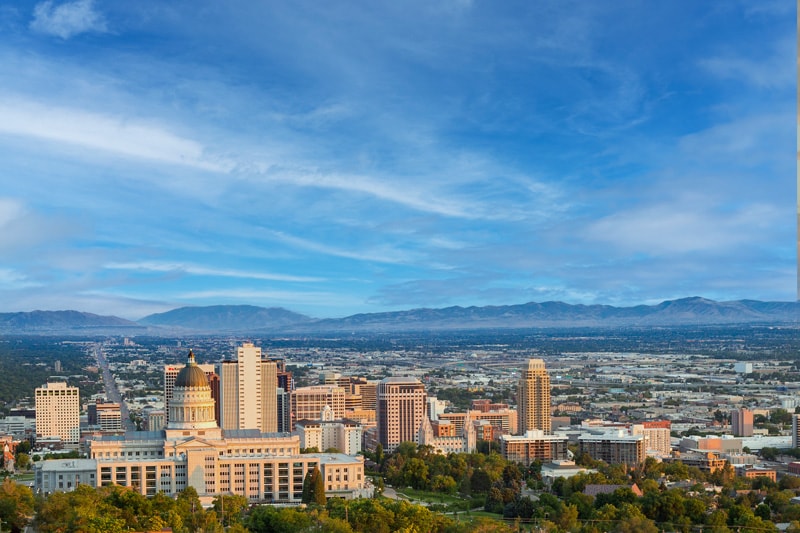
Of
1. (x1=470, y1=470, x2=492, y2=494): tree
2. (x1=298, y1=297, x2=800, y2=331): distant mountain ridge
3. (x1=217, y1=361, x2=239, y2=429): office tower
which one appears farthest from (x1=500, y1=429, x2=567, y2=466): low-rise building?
(x1=298, y1=297, x2=800, y2=331): distant mountain ridge

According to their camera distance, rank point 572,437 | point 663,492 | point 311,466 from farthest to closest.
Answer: point 572,437
point 311,466
point 663,492

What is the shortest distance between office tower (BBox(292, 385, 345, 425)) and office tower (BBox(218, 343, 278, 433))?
8.44 ft

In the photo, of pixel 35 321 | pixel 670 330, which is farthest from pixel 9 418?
pixel 35 321

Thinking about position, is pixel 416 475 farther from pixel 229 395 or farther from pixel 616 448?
pixel 229 395

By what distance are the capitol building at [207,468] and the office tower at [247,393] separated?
1074 centimetres

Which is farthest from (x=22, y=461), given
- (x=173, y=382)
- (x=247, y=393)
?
(x=247, y=393)

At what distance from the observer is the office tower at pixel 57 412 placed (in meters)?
42.9

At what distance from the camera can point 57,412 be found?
43.4m

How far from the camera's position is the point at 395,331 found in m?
170

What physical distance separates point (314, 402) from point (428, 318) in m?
136

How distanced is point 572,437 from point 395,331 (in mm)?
132977

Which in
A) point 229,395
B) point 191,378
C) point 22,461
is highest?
point 191,378

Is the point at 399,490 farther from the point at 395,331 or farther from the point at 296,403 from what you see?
→ the point at 395,331

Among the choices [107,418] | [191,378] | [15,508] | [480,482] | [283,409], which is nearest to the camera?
[15,508]
